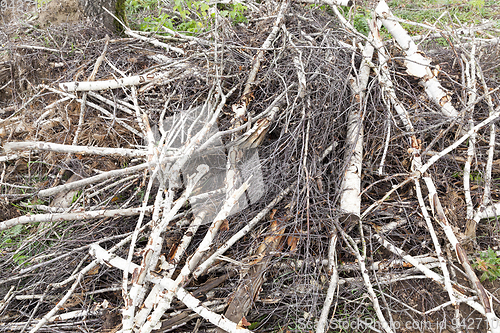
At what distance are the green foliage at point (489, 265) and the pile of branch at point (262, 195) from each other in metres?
0.10

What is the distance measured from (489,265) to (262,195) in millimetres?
1577

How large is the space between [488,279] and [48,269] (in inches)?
122

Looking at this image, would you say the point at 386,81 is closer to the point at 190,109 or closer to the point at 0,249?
the point at 190,109

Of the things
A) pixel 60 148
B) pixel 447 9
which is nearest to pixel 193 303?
pixel 60 148

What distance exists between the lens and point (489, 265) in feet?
6.64

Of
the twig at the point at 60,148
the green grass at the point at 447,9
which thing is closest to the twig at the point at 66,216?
the twig at the point at 60,148

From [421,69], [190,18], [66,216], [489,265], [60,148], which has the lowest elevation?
[489,265]

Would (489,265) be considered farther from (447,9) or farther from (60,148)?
(447,9)

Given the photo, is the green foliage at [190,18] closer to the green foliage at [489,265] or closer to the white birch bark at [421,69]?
the white birch bark at [421,69]

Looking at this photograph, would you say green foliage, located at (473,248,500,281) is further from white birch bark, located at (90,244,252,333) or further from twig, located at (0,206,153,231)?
twig, located at (0,206,153,231)

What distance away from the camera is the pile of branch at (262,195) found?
197 cm

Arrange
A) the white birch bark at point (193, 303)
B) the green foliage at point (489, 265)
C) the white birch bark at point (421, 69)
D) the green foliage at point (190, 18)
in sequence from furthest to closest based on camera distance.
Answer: the green foliage at point (190, 18) → the white birch bark at point (421, 69) → the green foliage at point (489, 265) → the white birch bark at point (193, 303)

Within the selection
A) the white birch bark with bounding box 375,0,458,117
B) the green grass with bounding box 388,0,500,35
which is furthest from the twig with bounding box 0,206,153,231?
the green grass with bounding box 388,0,500,35

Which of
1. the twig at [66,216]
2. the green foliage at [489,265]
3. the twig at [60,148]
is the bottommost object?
the green foliage at [489,265]
